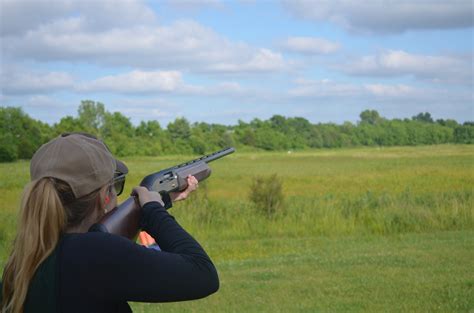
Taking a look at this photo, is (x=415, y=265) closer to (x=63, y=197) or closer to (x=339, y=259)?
(x=339, y=259)

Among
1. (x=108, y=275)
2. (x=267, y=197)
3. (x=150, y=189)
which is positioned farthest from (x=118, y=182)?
(x=267, y=197)

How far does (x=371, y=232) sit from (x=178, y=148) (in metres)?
65.3

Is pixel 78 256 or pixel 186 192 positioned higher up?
pixel 186 192

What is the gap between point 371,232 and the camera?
16.0 meters

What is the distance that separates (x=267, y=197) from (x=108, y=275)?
16469mm

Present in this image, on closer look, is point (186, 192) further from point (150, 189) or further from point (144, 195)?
point (144, 195)

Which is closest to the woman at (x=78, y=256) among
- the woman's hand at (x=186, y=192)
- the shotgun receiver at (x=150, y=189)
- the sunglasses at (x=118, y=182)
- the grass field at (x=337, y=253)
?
the shotgun receiver at (x=150, y=189)

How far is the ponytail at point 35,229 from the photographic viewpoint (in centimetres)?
198

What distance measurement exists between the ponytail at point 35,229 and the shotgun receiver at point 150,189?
21cm

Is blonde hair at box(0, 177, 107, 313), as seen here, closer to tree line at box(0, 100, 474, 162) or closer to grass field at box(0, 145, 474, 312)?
grass field at box(0, 145, 474, 312)

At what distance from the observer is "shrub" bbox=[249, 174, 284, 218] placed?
59.8 feet

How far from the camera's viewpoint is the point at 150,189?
264 cm

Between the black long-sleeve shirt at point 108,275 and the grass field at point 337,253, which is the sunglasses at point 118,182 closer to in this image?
the black long-sleeve shirt at point 108,275

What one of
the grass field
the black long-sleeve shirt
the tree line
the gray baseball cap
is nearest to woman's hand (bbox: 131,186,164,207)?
the gray baseball cap
